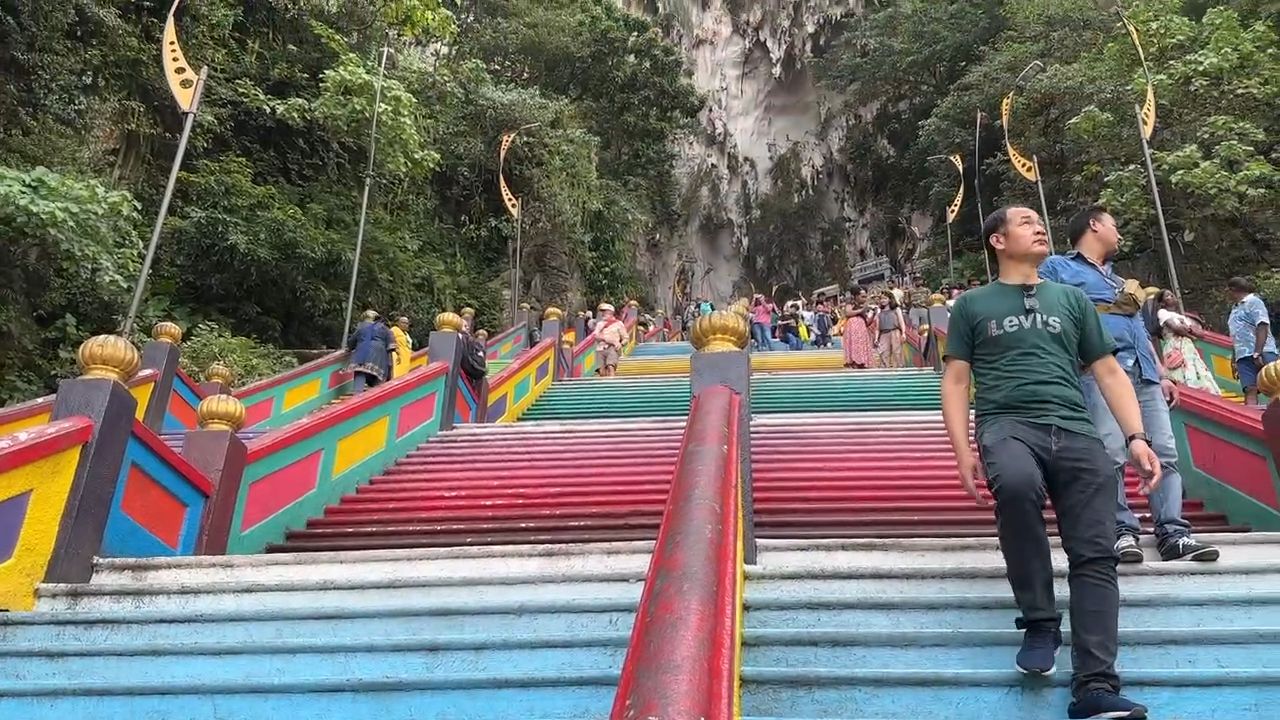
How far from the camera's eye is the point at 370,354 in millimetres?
8648

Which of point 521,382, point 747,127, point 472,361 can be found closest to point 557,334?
point 521,382

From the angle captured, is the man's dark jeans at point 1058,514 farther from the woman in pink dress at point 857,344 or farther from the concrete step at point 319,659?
the woman in pink dress at point 857,344

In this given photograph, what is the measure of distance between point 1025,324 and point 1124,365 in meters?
1.00

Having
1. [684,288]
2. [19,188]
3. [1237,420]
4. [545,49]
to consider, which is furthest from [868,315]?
[684,288]

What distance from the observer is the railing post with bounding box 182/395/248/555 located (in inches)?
140

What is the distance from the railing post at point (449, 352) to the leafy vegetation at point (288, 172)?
382 centimetres

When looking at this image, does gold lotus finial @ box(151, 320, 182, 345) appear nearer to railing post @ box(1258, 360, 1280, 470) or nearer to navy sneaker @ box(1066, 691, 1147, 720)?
navy sneaker @ box(1066, 691, 1147, 720)

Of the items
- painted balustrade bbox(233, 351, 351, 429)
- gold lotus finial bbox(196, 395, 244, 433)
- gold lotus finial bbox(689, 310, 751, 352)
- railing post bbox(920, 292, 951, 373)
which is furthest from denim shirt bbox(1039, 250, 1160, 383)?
railing post bbox(920, 292, 951, 373)

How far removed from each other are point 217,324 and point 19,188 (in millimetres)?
4406

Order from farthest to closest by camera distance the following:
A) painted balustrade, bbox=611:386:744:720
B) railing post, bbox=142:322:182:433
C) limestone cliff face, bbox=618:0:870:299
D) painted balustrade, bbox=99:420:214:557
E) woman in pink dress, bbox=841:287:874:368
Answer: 1. limestone cliff face, bbox=618:0:870:299
2. woman in pink dress, bbox=841:287:874:368
3. railing post, bbox=142:322:182:433
4. painted balustrade, bbox=99:420:214:557
5. painted balustrade, bbox=611:386:744:720

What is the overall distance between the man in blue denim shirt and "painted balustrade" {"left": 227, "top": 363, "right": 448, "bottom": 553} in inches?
139

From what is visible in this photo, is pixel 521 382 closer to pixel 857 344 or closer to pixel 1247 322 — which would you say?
pixel 857 344

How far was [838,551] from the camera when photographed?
2957mm

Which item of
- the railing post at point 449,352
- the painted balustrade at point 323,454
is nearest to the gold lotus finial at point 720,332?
the painted balustrade at point 323,454
